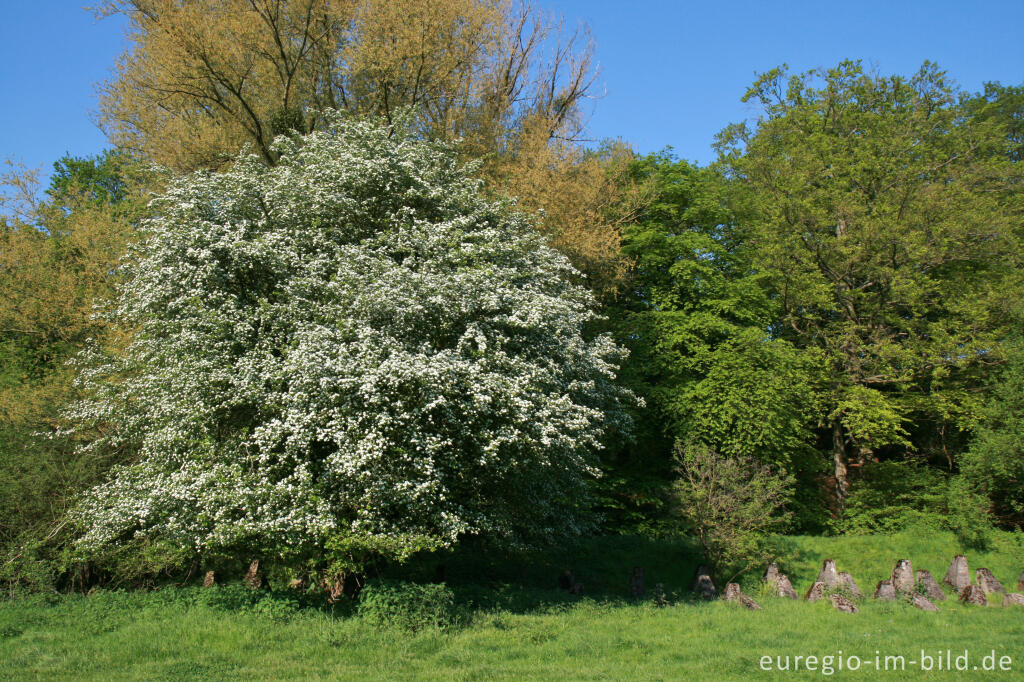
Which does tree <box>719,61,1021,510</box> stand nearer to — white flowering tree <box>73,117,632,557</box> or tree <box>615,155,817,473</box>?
tree <box>615,155,817,473</box>

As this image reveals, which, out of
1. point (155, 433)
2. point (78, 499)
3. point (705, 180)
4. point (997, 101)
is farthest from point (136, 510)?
point (997, 101)

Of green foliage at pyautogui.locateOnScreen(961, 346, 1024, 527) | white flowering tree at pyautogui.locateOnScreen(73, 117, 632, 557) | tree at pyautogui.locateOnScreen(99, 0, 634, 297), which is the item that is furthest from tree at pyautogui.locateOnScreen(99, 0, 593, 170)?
green foliage at pyautogui.locateOnScreen(961, 346, 1024, 527)

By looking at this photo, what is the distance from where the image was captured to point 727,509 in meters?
20.6

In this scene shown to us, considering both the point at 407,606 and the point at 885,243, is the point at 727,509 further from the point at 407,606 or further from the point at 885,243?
the point at 885,243

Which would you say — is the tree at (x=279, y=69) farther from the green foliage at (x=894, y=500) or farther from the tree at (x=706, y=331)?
the green foliage at (x=894, y=500)

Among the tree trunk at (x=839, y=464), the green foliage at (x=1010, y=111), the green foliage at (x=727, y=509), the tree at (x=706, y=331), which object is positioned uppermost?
the green foliage at (x=1010, y=111)

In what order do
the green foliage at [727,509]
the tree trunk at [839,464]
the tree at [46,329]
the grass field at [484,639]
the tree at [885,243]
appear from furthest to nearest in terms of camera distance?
the tree trunk at [839,464]
the tree at [885,243]
the green foliage at [727,509]
the tree at [46,329]
the grass field at [484,639]

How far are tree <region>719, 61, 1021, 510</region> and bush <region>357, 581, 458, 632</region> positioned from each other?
2019 centimetres

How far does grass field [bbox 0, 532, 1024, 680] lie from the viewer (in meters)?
10.3

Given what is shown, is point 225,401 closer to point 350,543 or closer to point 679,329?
point 350,543

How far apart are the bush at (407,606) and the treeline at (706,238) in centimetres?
697

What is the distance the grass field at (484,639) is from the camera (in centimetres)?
1030

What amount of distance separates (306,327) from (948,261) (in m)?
26.9

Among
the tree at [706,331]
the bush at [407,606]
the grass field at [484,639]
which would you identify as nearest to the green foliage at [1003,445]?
the tree at [706,331]
